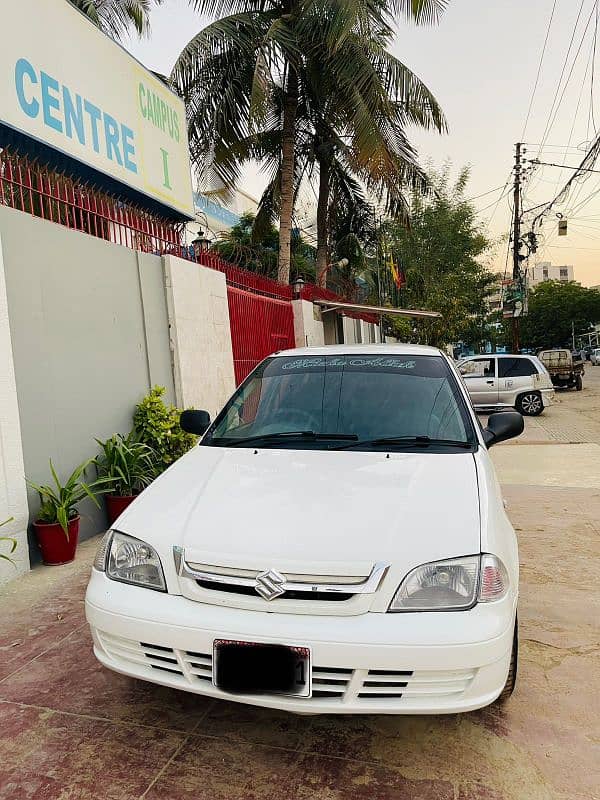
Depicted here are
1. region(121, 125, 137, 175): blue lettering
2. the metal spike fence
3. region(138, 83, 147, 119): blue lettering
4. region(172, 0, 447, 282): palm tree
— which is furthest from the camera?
region(172, 0, 447, 282): palm tree

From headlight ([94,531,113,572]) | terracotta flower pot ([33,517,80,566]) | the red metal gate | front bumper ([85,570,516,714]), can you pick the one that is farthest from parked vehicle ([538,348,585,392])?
headlight ([94,531,113,572])

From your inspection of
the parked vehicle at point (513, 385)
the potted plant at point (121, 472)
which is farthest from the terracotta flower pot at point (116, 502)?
the parked vehicle at point (513, 385)

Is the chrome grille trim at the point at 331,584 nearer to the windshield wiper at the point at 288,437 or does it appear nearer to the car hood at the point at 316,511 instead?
the car hood at the point at 316,511

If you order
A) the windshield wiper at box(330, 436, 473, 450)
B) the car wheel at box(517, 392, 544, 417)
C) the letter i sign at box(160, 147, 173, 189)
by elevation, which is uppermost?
the letter i sign at box(160, 147, 173, 189)

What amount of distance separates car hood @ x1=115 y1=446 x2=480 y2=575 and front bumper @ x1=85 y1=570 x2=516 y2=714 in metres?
0.19

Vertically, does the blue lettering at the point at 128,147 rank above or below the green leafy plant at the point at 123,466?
above

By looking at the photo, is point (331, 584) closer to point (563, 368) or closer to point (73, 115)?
point (73, 115)

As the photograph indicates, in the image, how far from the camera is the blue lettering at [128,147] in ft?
21.7

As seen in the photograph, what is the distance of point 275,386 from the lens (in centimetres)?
388

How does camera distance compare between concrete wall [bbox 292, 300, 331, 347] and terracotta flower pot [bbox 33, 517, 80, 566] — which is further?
concrete wall [bbox 292, 300, 331, 347]

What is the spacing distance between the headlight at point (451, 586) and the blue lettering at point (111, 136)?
5687 mm

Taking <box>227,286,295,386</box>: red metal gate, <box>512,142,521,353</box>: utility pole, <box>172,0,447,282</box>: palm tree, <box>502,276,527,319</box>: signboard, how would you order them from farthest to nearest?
<box>512,142,521,353</box>: utility pole < <box>502,276,527,319</box>: signboard < <box>172,0,447,282</box>: palm tree < <box>227,286,295,386</box>: red metal gate

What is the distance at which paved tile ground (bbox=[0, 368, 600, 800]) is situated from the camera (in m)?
2.22

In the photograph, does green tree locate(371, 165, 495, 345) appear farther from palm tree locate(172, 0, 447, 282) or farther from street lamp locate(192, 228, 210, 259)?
street lamp locate(192, 228, 210, 259)
